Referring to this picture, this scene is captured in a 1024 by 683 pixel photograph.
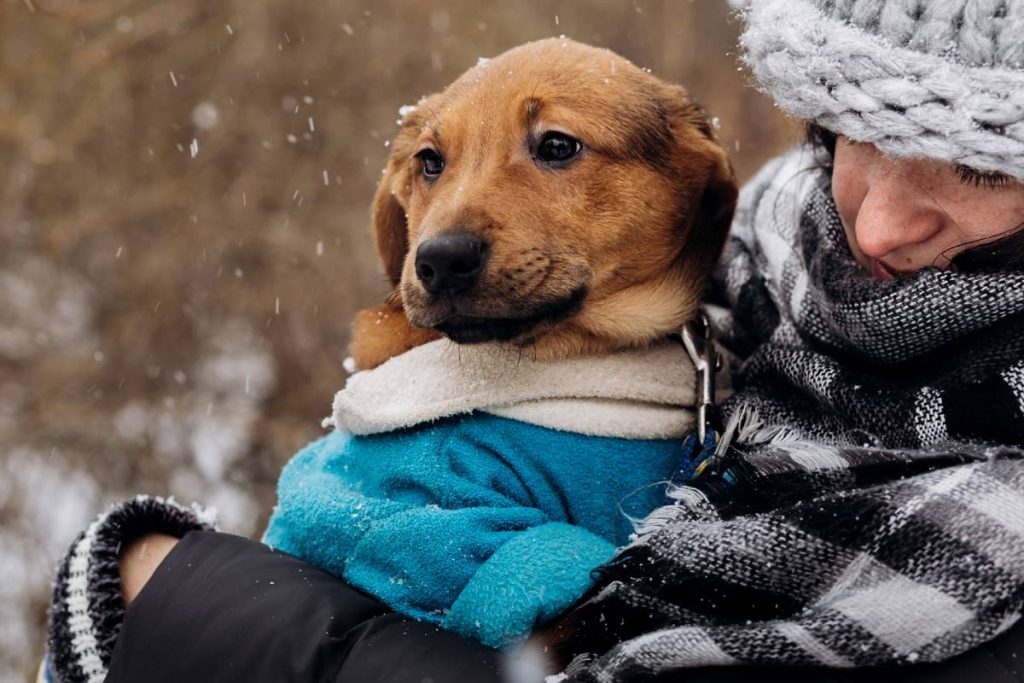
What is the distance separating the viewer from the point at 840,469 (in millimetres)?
1844

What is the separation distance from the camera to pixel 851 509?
169 centimetres

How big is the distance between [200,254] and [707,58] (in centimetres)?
472

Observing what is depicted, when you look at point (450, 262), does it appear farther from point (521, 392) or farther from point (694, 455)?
point (694, 455)

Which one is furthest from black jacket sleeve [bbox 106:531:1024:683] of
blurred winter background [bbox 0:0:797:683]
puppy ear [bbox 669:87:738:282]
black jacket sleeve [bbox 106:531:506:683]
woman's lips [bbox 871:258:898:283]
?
blurred winter background [bbox 0:0:797:683]

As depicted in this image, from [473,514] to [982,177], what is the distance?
1.17 meters

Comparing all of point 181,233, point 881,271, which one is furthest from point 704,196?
point 181,233

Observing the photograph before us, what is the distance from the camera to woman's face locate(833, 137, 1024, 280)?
1.84 metres

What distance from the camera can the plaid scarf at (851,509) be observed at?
1593 mm

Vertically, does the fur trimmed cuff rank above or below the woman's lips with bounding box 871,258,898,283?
below

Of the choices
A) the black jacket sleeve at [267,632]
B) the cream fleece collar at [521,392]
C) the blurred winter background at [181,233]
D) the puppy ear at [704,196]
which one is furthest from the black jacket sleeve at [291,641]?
the blurred winter background at [181,233]

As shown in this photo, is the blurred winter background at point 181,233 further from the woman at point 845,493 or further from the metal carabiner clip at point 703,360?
the metal carabiner clip at point 703,360

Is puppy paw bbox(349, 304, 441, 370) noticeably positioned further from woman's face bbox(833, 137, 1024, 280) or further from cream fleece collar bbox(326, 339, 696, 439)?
woman's face bbox(833, 137, 1024, 280)

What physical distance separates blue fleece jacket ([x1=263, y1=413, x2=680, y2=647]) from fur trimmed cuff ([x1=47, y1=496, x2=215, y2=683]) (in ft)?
1.17

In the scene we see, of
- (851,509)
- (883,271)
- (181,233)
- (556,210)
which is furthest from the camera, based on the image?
(181,233)
